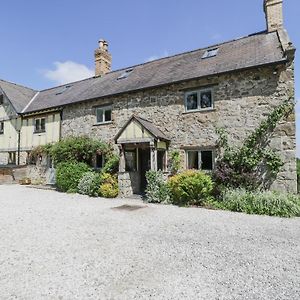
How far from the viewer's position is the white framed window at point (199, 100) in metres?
11.9

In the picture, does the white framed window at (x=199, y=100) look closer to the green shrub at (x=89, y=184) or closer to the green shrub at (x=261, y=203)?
the green shrub at (x=261, y=203)

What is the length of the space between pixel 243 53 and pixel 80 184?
1109cm

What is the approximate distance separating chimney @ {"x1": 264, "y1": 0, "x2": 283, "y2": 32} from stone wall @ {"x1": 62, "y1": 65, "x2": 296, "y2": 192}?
4.39 meters

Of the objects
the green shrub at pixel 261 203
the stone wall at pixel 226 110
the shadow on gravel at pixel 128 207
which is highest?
the stone wall at pixel 226 110

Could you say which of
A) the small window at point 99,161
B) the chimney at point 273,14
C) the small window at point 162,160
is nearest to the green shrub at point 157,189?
the small window at point 162,160

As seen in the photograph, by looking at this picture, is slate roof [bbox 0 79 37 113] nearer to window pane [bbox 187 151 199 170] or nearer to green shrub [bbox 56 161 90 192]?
green shrub [bbox 56 161 90 192]

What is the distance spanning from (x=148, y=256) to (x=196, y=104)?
9024 mm

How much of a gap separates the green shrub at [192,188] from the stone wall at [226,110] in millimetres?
2174

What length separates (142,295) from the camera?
11.1 feet

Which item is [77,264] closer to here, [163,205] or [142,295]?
[142,295]

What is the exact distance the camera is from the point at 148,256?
187 inches

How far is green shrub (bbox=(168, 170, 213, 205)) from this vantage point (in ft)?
32.4

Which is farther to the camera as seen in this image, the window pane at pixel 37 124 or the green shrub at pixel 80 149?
the window pane at pixel 37 124

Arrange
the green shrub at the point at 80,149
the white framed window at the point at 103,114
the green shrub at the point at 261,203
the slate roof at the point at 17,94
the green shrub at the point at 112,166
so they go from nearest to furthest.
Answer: the green shrub at the point at 261,203 → the green shrub at the point at 112,166 → the green shrub at the point at 80,149 → the white framed window at the point at 103,114 → the slate roof at the point at 17,94
